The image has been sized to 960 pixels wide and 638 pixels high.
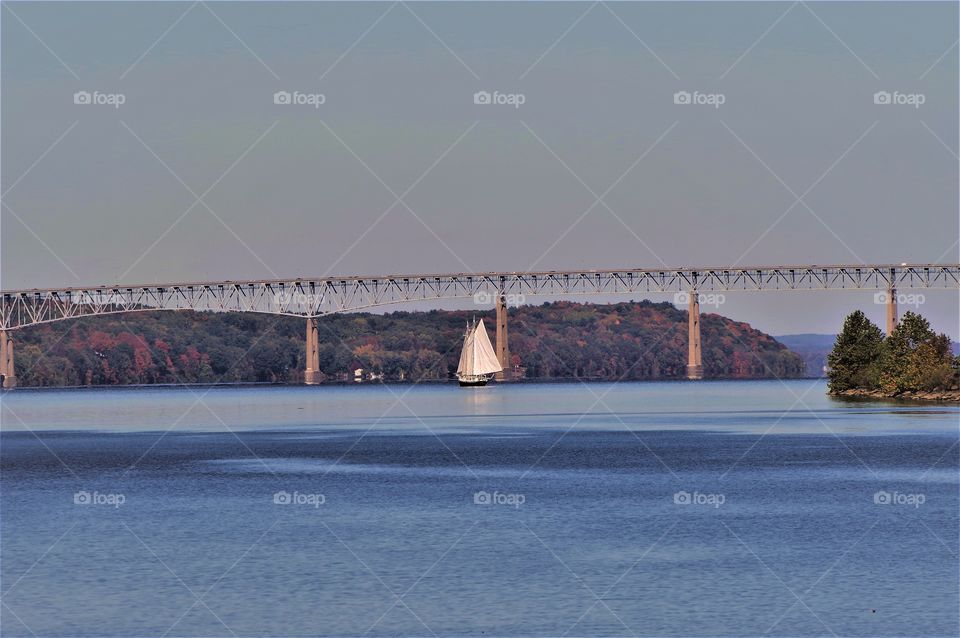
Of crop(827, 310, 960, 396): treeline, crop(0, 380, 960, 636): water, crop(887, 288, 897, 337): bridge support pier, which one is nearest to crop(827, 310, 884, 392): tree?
crop(827, 310, 960, 396): treeline

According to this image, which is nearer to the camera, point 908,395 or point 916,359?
point 916,359

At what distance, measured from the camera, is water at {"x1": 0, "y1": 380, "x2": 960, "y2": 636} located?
2833cm

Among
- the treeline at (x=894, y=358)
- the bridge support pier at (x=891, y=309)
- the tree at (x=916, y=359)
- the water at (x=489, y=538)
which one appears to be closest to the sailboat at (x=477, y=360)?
the bridge support pier at (x=891, y=309)

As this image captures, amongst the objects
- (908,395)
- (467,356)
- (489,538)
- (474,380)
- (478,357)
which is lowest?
(489,538)

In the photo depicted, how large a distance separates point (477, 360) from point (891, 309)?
47.0m

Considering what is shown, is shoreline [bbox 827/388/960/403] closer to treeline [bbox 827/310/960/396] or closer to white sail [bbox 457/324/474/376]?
treeline [bbox 827/310/960/396]

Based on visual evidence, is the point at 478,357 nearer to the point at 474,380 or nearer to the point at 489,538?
the point at 474,380

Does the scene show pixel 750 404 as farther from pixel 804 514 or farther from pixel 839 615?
pixel 839 615

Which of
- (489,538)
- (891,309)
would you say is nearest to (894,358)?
(891,309)

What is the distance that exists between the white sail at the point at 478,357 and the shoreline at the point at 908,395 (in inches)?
1972

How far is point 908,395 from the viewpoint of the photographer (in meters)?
122

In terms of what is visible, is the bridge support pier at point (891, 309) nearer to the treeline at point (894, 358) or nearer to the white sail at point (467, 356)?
the treeline at point (894, 358)

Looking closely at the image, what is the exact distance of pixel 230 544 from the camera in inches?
1484

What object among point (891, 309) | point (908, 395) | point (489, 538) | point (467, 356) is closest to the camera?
point (489, 538)
